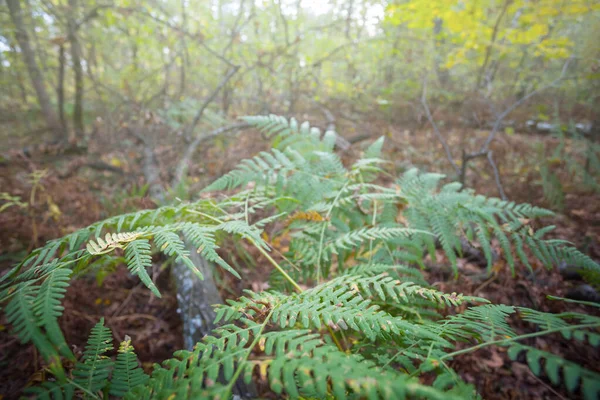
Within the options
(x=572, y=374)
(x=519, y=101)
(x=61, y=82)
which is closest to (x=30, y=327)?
(x=572, y=374)

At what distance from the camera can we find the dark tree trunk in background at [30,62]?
5078mm

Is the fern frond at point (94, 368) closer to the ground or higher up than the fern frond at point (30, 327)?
closer to the ground

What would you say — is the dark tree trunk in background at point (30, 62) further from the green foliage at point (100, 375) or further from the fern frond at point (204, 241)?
the green foliage at point (100, 375)

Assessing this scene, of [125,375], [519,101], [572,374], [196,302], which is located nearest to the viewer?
[572,374]

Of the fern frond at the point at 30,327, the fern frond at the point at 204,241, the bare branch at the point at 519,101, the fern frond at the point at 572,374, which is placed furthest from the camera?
the bare branch at the point at 519,101

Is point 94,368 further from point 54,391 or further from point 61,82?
point 61,82

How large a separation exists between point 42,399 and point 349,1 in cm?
1281

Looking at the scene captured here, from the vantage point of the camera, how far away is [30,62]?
560cm

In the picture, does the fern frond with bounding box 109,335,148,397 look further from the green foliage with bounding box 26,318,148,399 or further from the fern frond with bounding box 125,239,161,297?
the fern frond with bounding box 125,239,161,297

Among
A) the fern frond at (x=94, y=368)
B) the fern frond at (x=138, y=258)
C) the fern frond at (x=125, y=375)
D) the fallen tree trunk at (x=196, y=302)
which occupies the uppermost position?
the fern frond at (x=138, y=258)

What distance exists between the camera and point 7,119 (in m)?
7.96

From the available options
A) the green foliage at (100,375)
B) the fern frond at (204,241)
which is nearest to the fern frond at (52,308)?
the green foliage at (100,375)

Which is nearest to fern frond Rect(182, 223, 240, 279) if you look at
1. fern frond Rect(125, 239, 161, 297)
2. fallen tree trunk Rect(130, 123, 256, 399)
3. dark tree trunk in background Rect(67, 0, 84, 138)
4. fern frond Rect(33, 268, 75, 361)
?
fern frond Rect(125, 239, 161, 297)

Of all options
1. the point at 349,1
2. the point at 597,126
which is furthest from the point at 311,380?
the point at 349,1
